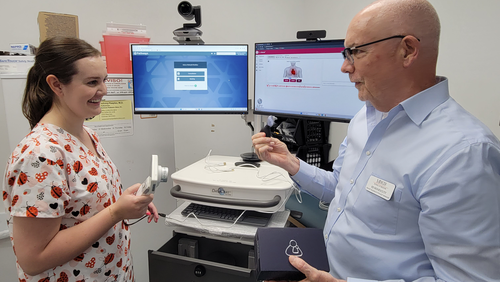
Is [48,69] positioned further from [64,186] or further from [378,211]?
[378,211]

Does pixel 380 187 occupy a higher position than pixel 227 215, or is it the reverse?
pixel 380 187

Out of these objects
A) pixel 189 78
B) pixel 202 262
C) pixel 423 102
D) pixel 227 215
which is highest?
pixel 189 78

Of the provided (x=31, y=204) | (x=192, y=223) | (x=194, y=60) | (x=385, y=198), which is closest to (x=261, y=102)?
(x=194, y=60)

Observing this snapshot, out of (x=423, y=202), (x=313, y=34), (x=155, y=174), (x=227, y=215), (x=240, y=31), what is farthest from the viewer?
(x=240, y=31)

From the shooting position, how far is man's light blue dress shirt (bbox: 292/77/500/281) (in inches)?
23.5

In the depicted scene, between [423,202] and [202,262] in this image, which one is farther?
[202,262]

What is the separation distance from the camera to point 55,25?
159 cm

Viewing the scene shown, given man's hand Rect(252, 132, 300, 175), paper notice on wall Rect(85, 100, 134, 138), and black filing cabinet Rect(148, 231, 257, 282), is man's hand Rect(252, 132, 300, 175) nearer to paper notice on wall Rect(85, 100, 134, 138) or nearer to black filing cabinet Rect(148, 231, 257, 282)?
black filing cabinet Rect(148, 231, 257, 282)

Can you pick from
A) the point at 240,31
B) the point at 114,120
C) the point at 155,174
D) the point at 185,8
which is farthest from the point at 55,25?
the point at 155,174

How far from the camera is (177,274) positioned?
1.22 meters

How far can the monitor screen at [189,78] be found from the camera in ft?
4.97

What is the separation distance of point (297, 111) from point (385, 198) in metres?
0.80

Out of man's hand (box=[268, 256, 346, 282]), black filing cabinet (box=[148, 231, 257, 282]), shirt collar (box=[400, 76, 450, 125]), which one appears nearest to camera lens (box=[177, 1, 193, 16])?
black filing cabinet (box=[148, 231, 257, 282])

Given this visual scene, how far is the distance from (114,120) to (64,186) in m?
0.86
